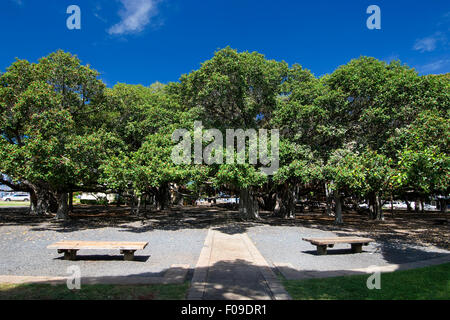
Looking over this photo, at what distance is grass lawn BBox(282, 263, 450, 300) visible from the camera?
192 inches

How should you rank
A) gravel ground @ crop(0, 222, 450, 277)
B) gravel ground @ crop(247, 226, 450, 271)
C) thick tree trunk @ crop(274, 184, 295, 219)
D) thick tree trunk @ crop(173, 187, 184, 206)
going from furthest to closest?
1. thick tree trunk @ crop(173, 187, 184, 206)
2. thick tree trunk @ crop(274, 184, 295, 219)
3. gravel ground @ crop(247, 226, 450, 271)
4. gravel ground @ crop(0, 222, 450, 277)

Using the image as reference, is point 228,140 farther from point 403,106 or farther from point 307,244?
point 403,106

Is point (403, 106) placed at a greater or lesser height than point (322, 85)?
lesser

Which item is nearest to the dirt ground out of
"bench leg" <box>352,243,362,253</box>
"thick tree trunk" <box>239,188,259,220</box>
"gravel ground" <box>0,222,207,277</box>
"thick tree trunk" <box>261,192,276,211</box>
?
"thick tree trunk" <box>239,188,259,220</box>

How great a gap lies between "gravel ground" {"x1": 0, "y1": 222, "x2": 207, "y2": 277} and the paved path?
0.83 metres

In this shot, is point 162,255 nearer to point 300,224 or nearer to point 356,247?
point 356,247

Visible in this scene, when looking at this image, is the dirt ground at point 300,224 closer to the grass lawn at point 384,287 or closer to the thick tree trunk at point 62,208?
the thick tree trunk at point 62,208

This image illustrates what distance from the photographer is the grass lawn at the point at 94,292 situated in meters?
4.63

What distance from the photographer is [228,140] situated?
17641 millimetres

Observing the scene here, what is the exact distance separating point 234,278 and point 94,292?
9.68 feet

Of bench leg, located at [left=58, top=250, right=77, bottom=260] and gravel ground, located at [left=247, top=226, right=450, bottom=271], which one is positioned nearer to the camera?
gravel ground, located at [left=247, top=226, right=450, bottom=271]

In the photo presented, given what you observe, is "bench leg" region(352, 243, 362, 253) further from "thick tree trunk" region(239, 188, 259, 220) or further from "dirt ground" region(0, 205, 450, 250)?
"thick tree trunk" region(239, 188, 259, 220)
